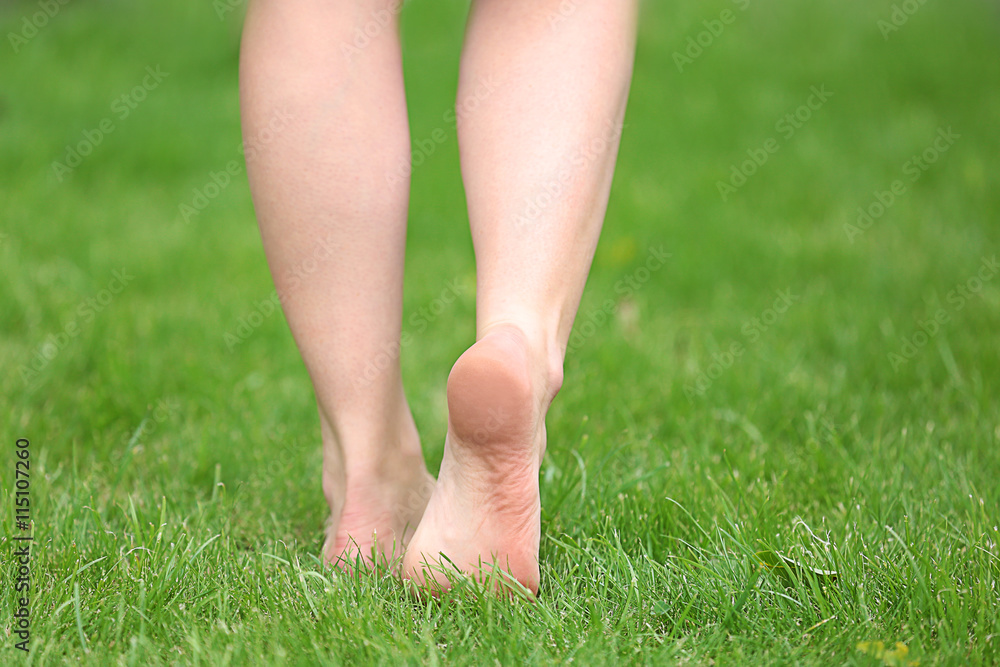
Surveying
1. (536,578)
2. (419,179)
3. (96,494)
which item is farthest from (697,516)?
(419,179)

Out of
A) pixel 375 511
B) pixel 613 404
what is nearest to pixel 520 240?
pixel 375 511

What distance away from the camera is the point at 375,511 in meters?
1.23

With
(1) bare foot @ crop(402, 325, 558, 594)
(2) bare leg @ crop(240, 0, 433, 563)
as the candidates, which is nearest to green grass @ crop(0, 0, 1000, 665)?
(1) bare foot @ crop(402, 325, 558, 594)

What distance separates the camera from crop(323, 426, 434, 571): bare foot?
120 cm

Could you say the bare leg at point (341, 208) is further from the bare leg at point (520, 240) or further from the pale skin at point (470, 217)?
the bare leg at point (520, 240)

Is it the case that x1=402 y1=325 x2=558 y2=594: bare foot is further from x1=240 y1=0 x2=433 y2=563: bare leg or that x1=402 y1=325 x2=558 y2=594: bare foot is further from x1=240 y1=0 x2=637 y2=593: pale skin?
x1=240 y1=0 x2=433 y2=563: bare leg

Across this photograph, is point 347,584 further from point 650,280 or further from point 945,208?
point 945,208

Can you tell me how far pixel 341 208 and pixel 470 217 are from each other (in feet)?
0.53

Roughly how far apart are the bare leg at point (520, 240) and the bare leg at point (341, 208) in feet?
0.38

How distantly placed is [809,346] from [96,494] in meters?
1.50

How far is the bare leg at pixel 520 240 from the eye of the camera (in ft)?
3.43

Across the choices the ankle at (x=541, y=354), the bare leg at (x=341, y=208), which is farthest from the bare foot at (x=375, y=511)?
the ankle at (x=541, y=354)

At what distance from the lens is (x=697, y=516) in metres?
1.29

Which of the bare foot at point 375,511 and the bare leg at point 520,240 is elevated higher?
the bare leg at point 520,240
